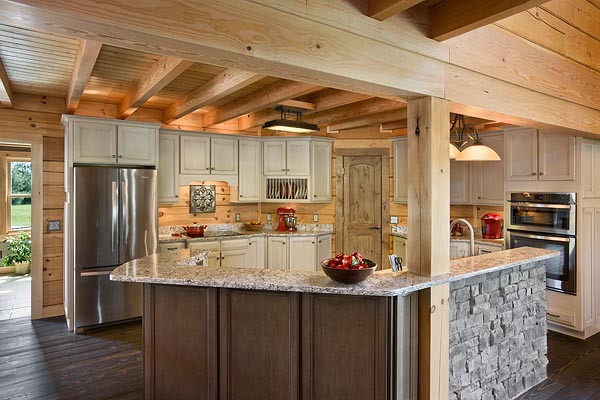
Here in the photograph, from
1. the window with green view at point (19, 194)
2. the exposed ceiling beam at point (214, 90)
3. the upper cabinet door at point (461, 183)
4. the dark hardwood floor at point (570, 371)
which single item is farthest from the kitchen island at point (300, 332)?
the window with green view at point (19, 194)

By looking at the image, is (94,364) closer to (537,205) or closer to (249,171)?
(249,171)

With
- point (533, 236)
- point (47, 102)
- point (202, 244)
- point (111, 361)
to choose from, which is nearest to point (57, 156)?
point (47, 102)

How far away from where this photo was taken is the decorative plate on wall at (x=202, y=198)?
5.55m

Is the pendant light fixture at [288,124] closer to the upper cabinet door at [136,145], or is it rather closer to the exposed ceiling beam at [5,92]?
the upper cabinet door at [136,145]

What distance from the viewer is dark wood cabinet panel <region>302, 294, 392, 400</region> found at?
2127mm

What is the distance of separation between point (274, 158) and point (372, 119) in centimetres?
168

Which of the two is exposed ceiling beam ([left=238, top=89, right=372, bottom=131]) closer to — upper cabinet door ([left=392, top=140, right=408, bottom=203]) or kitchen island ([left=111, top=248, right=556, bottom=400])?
upper cabinet door ([left=392, top=140, right=408, bottom=203])

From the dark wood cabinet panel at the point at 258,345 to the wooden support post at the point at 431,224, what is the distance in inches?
31.2

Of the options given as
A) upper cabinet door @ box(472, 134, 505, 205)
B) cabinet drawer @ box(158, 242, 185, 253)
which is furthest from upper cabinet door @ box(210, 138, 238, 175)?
upper cabinet door @ box(472, 134, 505, 205)

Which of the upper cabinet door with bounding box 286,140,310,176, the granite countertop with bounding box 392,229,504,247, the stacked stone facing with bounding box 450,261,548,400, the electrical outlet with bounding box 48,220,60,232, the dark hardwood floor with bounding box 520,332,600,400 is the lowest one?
the dark hardwood floor with bounding box 520,332,600,400

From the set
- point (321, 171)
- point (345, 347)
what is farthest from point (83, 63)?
point (321, 171)

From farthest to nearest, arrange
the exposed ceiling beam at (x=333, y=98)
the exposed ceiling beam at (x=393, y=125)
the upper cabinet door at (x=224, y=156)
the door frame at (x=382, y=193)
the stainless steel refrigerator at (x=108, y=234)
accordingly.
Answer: the door frame at (x=382, y=193) < the upper cabinet door at (x=224, y=156) < the exposed ceiling beam at (x=393, y=125) < the stainless steel refrigerator at (x=108, y=234) < the exposed ceiling beam at (x=333, y=98)

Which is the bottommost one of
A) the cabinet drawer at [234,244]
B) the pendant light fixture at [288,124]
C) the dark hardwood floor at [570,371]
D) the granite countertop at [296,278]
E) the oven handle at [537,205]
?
the dark hardwood floor at [570,371]

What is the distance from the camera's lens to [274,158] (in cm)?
579
